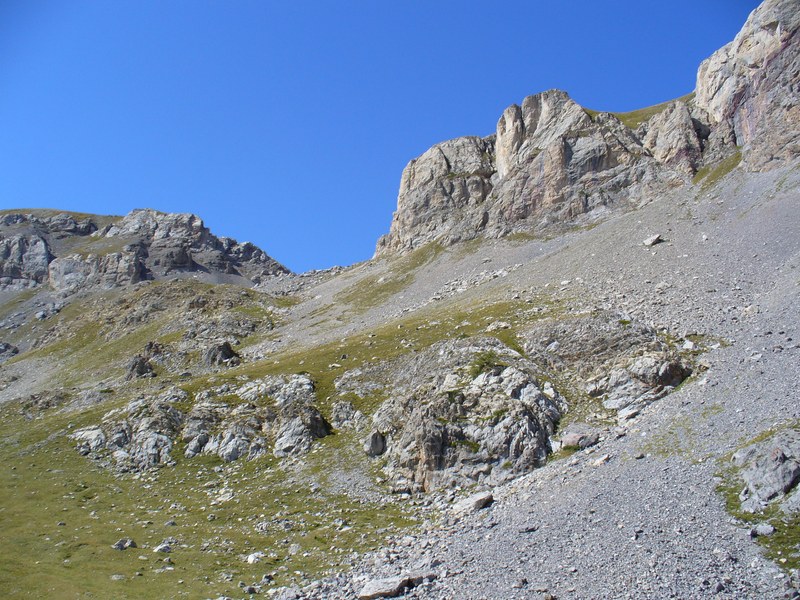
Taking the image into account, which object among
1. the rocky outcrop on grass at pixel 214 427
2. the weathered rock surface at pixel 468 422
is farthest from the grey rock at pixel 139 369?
the weathered rock surface at pixel 468 422

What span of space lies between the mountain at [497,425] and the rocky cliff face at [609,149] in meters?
0.88

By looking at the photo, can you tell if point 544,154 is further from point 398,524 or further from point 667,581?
point 667,581

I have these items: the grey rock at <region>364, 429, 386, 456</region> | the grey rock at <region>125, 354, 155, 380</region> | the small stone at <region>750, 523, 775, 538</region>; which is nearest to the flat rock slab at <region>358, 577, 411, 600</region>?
the small stone at <region>750, 523, 775, 538</region>

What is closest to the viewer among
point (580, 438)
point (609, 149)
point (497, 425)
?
point (580, 438)

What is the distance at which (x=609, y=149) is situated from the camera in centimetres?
12038

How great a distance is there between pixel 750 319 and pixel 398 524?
116ft

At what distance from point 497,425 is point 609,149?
96.7 m

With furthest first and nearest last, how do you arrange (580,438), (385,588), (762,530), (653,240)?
(653,240), (580,438), (385,588), (762,530)

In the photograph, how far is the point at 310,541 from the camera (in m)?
34.3

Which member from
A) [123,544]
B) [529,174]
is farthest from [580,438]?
[529,174]

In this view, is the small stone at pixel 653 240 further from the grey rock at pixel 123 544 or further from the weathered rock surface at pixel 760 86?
the grey rock at pixel 123 544

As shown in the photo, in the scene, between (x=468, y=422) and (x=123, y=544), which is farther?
(x=468, y=422)

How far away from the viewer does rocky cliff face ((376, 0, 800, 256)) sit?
3863 inches

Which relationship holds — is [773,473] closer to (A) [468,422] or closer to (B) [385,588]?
(B) [385,588]
